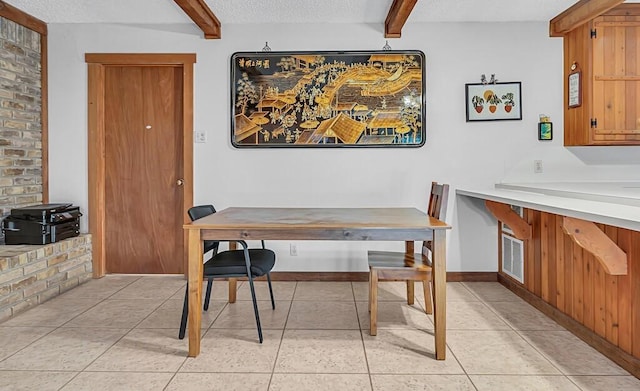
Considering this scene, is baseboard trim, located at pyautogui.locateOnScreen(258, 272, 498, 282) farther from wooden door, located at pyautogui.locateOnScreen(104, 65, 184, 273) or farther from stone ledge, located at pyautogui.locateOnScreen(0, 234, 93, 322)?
stone ledge, located at pyautogui.locateOnScreen(0, 234, 93, 322)

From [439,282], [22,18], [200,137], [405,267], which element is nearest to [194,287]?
[405,267]

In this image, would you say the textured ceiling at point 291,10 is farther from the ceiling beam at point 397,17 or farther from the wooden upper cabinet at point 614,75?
the wooden upper cabinet at point 614,75

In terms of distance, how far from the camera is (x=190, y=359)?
82.4 inches

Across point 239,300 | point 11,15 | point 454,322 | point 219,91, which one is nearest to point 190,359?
point 239,300

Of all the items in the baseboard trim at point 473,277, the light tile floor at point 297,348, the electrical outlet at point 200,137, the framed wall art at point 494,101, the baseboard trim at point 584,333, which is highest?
the framed wall art at point 494,101

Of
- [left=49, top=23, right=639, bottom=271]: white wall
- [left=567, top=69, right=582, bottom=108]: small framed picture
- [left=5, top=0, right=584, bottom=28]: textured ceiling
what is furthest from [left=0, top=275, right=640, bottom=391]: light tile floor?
[left=5, top=0, right=584, bottom=28]: textured ceiling

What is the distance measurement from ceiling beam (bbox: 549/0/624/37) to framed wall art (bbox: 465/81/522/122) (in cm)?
54

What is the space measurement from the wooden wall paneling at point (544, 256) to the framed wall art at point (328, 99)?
1199 mm

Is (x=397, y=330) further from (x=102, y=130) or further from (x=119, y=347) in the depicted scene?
(x=102, y=130)

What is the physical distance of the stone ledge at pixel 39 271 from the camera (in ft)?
8.89

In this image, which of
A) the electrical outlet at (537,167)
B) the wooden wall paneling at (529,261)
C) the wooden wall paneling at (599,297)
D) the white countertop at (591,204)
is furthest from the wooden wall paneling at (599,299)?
the electrical outlet at (537,167)

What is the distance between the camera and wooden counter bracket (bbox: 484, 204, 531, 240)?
3.02 metres

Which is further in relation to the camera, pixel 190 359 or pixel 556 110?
pixel 556 110

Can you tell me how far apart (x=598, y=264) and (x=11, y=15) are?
4.47 meters
